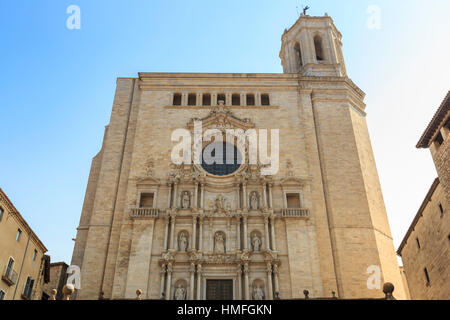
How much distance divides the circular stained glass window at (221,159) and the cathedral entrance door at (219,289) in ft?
20.9

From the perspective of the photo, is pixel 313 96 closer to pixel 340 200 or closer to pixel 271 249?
pixel 340 200

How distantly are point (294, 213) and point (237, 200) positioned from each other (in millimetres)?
3148

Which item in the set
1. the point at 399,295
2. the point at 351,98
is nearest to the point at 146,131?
the point at 351,98

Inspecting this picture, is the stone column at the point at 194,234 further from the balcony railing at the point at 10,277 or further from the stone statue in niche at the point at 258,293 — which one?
the balcony railing at the point at 10,277

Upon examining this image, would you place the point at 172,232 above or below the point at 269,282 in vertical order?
above

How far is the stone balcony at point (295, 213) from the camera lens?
A: 22.4 metres

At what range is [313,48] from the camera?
3144 cm

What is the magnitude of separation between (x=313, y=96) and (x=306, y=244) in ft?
36.2

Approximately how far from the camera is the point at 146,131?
1032 inches

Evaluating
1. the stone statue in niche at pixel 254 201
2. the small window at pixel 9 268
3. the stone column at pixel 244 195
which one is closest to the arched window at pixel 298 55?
the stone column at pixel 244 195

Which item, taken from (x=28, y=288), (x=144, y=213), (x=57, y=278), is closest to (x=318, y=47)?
(x=144, y=213)

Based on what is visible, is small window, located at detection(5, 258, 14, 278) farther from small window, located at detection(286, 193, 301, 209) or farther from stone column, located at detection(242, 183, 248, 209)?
small window, located at detection(286, 193, 301, 209)

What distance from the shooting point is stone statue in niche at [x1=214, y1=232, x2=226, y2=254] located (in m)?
21.5

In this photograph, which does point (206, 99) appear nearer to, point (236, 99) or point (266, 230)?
point (236, 99)
